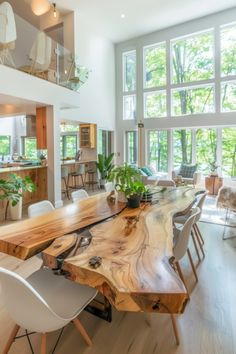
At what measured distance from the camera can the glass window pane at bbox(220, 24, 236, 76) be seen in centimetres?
738

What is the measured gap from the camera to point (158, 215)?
2119 millimetres

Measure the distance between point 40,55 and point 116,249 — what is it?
530 cm

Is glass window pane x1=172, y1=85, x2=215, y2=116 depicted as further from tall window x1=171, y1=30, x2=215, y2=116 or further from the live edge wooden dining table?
the live edge wooden dining table

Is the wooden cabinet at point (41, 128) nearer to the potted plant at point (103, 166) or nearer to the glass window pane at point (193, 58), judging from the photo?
the potted plant at point (103, 166)

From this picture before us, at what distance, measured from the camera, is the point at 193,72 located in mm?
8047

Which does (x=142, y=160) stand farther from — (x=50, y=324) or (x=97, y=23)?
(x=50, y=324)

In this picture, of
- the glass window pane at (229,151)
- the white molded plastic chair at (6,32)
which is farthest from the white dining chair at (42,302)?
the glass window pane at (229,151)

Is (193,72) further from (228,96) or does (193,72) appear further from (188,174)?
(188,174)

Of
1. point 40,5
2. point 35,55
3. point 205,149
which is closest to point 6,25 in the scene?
point 35,55

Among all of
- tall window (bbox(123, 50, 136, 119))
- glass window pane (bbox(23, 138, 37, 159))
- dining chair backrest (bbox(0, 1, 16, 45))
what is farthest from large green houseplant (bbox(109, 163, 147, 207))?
glass window pane (bbox(23, 138, 37, 159))

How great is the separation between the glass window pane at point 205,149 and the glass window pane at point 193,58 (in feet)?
5.86

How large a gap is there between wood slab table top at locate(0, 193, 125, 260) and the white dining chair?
0.77ft

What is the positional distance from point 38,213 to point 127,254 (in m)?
1.29

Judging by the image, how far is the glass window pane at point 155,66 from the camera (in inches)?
337
